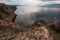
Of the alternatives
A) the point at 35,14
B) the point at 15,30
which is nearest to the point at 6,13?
the point at 15,30

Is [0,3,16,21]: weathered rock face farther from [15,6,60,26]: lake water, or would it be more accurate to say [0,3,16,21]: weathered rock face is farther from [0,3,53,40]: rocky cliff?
[15,6,60,26]: lake water

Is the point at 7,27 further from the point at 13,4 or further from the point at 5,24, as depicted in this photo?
the point at 13,4

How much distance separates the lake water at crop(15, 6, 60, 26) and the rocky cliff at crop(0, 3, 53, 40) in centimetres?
11

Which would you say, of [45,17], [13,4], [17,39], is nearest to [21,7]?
[13,4]

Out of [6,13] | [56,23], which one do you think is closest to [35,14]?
[56,23]

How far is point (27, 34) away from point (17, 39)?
0.71 ft

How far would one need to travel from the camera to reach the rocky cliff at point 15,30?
2.47 meters

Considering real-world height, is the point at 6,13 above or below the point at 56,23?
above

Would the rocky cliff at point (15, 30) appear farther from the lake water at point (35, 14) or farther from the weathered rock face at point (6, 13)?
the lake water at point (35, 14)

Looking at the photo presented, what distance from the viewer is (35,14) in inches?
106

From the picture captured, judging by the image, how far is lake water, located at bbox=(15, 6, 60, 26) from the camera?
2686 millimetres

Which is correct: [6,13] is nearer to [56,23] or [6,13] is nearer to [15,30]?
[15,30]

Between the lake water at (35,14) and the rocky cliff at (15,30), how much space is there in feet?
0.35

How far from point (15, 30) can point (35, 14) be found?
52cm
